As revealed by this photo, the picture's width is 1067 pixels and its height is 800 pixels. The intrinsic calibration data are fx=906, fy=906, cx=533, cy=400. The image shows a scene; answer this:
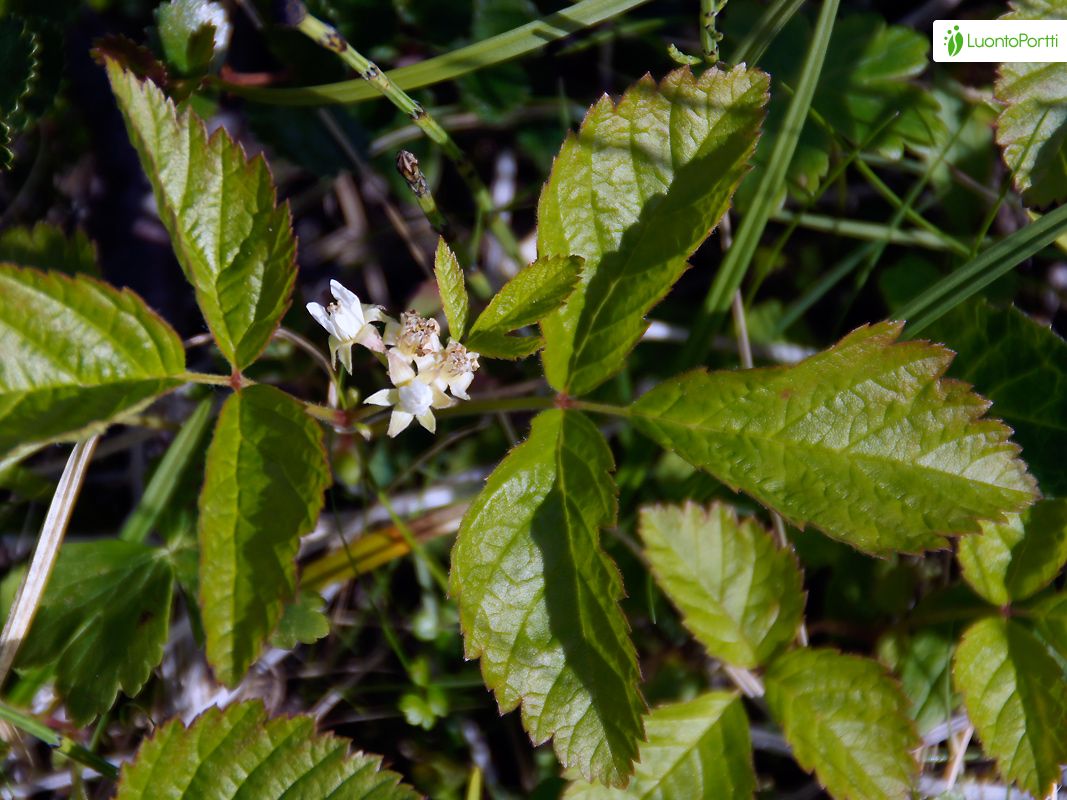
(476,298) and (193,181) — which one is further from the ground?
(193,181)

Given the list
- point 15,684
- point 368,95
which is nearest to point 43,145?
point 368,95

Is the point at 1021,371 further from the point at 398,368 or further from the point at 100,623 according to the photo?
the point at 100,623

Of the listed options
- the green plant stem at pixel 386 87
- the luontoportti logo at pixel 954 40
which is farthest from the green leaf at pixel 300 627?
the luontoportti logo at pixel 954 40

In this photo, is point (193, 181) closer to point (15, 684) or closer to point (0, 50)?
point (0, 50)

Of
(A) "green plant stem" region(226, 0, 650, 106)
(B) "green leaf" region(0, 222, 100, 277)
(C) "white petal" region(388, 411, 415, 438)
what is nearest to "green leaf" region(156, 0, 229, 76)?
(A) "green plant stem" region(226, 0, 650, 106)

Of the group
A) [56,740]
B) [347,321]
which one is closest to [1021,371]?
[347,321]
